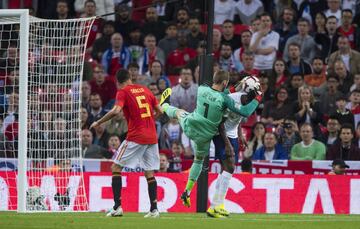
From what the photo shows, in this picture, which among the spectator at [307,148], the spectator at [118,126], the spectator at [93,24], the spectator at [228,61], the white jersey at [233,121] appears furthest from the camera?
the spectator at [93,24]

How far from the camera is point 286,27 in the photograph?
25.3 meters

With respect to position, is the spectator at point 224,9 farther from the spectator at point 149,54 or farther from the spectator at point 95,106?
the spectator at point 95,106

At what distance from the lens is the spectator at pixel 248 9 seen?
26109mm

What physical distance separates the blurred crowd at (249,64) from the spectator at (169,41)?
0.9 inches

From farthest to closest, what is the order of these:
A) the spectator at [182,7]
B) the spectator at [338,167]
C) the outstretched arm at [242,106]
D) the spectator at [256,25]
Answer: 1. the spectator at [182,7]
2. the spectator at [256,25]
3. the spectator at [338,167]
4. the outstretched arm at [242,106]

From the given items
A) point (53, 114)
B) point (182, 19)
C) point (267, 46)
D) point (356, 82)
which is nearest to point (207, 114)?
point (53, 114)

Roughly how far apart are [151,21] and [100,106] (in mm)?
3209

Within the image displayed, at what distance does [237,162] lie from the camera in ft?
67.9

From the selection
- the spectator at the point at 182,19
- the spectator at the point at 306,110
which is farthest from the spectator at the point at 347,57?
the spectator at the point at 182,19

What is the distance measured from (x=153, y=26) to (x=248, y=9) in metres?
2.26

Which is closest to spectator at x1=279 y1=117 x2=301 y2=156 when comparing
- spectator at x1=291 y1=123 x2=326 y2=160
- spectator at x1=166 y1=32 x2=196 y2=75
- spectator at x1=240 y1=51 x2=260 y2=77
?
spectator at x1=291 y1=123 x2=326 y2=160

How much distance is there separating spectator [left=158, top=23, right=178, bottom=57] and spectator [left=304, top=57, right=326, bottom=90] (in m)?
3.40

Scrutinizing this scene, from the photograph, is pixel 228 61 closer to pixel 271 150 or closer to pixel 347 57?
pixel 347 57

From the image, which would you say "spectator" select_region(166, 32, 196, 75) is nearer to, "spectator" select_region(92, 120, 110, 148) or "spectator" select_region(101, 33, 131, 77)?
"spectator" select_region(101, 33, 131, 77)
